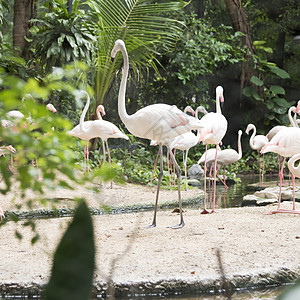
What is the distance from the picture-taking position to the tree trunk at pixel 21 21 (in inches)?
336

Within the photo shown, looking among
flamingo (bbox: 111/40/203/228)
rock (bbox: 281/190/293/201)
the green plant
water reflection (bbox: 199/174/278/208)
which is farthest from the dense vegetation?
rock (bbox: 281/190/293/201)

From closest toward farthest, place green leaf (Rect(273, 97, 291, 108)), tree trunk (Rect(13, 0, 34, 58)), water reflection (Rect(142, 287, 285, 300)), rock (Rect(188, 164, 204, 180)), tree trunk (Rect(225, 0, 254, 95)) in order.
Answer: water reflection (Rect(142, 287, 285, 300)) → tree trunk (Rect(13, 0, 34, 58)) → rock (Rect(188, 164, 204, 180)) → tree trunk (Rect(225, 0, 254, 95)) → green leaf (Rect(273, 97, 291, 108))

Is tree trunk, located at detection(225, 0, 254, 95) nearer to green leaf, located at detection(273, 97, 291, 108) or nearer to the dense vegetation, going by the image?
the dense vegetation

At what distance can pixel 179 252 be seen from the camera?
3242 mm

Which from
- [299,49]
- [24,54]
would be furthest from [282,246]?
[299,49]

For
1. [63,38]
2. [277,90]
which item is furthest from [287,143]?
[277,90]

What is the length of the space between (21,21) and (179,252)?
656cm

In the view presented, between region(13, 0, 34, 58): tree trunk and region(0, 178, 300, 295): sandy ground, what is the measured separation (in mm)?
4869

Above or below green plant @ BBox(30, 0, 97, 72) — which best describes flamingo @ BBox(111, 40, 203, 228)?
below

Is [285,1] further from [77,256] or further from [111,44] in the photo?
[77,256]

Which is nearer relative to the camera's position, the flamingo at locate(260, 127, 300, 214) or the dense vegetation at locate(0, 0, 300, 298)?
the flamingo at locate(260, 127, 300, 214)

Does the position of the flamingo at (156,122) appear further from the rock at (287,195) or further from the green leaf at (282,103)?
the green leaf at (282,103)

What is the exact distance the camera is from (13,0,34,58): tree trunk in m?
8.53

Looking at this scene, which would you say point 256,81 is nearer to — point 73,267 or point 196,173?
point 196,173
